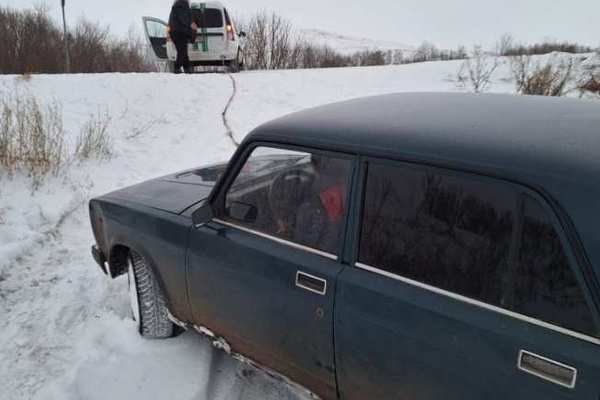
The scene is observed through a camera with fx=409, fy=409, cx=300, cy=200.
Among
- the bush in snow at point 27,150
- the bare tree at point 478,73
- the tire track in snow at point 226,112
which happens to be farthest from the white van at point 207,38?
the bush in snow at point 27,150

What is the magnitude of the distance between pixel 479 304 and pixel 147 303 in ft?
7.01

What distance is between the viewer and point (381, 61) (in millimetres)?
20766

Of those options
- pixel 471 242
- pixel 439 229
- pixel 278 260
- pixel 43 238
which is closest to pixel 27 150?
pixel 43 238

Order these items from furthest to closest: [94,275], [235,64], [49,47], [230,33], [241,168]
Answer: [49,47]
[235,64]
[230,33]
[94,275]
[241,168]

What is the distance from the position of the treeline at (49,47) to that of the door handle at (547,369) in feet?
53.5

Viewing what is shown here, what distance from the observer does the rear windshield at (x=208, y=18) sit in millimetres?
11734

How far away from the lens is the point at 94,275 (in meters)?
3.53

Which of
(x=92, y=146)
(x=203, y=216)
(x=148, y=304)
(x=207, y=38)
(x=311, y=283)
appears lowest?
(x=148, y=304)

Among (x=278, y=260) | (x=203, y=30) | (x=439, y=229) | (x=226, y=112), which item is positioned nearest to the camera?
(x=439, y=229)

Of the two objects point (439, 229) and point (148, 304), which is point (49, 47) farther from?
point (439, 229)

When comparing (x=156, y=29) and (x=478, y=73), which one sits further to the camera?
(x=156, y=29)

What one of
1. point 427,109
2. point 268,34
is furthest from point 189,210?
point 268,34

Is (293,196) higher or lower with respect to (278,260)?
higher

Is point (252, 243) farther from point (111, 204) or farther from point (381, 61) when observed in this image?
point (381, 61)
